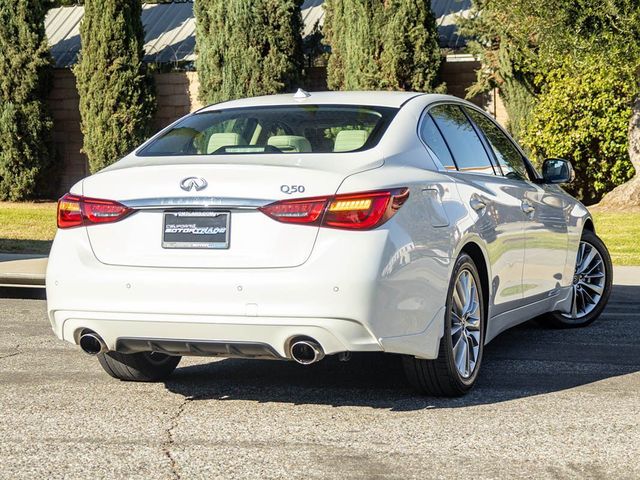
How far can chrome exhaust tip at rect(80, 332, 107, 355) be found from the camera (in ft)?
20.4

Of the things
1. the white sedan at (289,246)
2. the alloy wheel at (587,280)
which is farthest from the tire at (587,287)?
the white sedan at (289,246)

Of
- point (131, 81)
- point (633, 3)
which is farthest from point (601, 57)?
point (131, 81)

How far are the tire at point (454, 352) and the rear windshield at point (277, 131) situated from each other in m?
0.88

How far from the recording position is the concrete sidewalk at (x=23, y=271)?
12.8 metres

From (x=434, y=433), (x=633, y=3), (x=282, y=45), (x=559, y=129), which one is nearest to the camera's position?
(x=434, y=433)

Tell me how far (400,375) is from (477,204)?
119 centimetres

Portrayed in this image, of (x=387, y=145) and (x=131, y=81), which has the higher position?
(x=387, y=145)

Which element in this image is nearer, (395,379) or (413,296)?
(413,296)

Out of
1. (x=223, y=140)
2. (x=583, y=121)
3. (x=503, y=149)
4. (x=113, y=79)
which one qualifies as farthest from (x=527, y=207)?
(x=113, y=79)

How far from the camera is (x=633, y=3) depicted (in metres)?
17.1

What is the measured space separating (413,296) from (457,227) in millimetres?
648

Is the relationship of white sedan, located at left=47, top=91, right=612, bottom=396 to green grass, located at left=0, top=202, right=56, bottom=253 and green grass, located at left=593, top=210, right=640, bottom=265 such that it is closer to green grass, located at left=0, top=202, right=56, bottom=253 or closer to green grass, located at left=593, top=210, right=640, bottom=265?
green grass, located at left=593, top=210, right=640, bottom=265

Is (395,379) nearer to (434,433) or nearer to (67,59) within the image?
(434,433)

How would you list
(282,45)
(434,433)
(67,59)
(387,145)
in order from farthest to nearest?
(67,59), (282,45), (387,145), (434,433)
